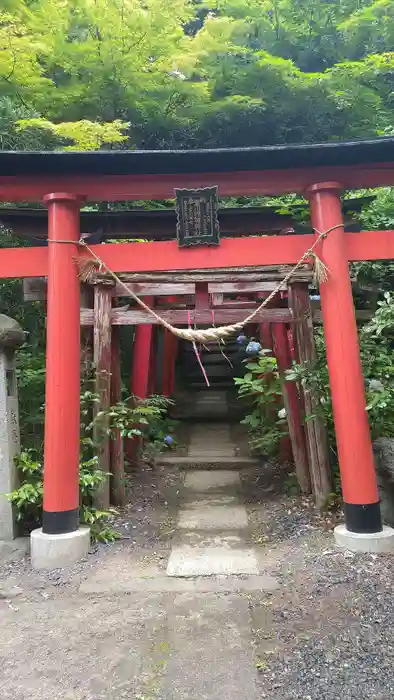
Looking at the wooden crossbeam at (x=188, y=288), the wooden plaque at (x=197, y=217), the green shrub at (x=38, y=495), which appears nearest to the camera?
the wooden plaque at (x=197, y=217)

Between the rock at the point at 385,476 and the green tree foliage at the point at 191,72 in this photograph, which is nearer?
the rock at the point at 385,476

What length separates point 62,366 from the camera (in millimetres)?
4504

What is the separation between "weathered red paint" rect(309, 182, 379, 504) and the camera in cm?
439

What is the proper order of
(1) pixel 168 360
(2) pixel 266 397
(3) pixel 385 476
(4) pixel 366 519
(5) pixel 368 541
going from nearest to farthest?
(5) pixel 368 541 → (4) pixel 366 519 → (3) pixel 385 476 → (2) pixel 266 397 → (1) pixel 168 360

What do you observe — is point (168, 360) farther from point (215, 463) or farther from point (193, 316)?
point (193, 316)

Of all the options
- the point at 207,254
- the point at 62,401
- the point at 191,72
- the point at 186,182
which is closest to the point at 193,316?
the point at 207,254

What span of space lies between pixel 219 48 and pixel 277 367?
8389 mm

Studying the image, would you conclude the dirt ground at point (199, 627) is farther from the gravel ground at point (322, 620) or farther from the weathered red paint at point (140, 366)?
the weathered red paint at point (140, 366)

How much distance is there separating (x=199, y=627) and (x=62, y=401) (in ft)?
7.69

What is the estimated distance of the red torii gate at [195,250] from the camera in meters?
4.35

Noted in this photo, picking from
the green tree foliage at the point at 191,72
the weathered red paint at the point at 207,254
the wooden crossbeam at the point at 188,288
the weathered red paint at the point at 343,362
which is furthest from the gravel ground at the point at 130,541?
the green tree foliage at the point at 191,72

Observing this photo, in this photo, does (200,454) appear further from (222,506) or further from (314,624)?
(314,624)

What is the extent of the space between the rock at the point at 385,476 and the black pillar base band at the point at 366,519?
44cm

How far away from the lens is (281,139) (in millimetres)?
11680
